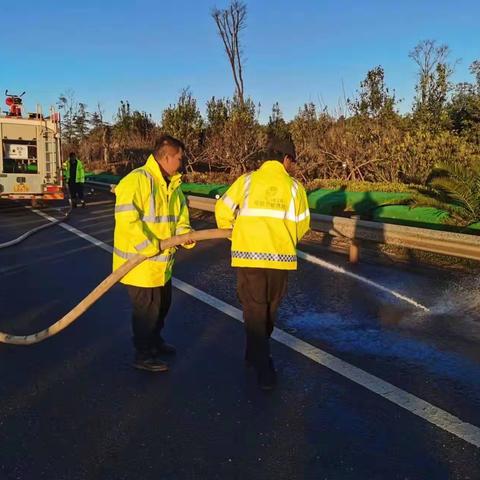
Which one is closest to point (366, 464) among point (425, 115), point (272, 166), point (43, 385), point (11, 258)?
point (272, 166)

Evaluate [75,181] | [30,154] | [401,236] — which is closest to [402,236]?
[401,236]

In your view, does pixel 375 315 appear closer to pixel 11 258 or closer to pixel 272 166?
pixel 272 166

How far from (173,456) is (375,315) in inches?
128

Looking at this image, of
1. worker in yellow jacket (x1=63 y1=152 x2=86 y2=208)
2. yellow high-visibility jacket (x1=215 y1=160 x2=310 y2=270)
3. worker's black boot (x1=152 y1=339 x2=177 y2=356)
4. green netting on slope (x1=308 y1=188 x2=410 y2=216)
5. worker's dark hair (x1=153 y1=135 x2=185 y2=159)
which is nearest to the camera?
yellow high-visibility jacket (x1=215 y1=160 x2=310 y2=270)

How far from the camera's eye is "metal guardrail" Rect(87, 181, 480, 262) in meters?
7.05

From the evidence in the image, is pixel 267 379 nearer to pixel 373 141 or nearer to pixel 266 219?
pixel 266 219

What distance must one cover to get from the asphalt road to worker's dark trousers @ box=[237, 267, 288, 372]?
0.24m

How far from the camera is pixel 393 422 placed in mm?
3463

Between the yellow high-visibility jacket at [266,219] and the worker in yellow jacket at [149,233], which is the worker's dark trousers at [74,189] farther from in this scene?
the yellow high-visibility jacket at [266,219]

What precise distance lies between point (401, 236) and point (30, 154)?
13693 millimetres

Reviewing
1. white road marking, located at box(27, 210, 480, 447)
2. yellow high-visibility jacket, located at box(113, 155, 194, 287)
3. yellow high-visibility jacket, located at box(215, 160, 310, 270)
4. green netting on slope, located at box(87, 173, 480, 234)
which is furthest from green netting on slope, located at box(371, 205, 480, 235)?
yellow high-visibility jacket, located at box(113, 155, 194, 287)

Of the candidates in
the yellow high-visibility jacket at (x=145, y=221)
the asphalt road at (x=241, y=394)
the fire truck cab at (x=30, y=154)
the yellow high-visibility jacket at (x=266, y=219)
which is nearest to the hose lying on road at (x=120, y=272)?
the yellow high-visibility jacket at (x=145, y=221)

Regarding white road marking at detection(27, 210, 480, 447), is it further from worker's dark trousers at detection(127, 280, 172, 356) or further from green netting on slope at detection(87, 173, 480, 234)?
green netting on slope at detection(87, 173, 480, 234)

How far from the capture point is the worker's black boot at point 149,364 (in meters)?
4.27
